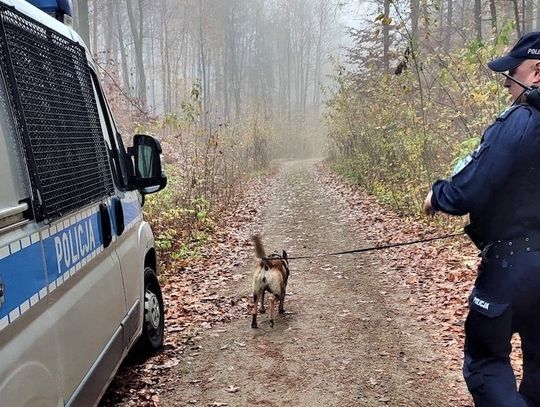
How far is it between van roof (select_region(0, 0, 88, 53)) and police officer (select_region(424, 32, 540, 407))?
2119 millimetres

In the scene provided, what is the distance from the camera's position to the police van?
6.15 feet

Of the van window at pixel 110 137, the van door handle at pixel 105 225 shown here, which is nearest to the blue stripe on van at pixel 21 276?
the van door handle at pixel 105 225

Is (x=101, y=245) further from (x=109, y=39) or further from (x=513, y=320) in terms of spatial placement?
(x=109, y=39)

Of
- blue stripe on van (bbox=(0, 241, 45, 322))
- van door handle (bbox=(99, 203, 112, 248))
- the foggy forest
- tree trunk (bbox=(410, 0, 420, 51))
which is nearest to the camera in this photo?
blue stripe on van (bbox=(0, 241, 45, 322))

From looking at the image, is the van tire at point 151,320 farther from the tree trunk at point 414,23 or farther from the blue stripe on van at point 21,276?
the tree trunk at point 414,23

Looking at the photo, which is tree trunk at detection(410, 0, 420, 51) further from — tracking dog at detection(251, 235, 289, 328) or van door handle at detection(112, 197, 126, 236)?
van door handle at detection(112, 197, 126, 236)

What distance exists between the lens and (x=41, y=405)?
1939mm

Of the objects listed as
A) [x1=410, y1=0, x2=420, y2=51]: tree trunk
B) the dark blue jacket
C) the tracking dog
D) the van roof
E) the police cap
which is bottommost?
the tracking dog

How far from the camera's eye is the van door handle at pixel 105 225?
3094 millimetres

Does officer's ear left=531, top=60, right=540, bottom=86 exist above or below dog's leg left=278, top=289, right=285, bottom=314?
above

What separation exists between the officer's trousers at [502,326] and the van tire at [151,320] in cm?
286

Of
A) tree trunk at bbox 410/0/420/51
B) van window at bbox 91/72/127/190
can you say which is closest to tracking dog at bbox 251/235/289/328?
van window at bbox 91/72/127/190

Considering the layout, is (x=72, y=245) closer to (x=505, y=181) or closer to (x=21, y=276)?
(x=21, y=276)

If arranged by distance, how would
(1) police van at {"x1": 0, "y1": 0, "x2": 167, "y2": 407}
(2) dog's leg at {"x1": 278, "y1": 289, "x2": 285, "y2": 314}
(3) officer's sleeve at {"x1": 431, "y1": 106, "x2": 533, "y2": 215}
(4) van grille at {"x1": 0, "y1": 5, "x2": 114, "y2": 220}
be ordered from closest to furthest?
(1) police van at {"x1": 0, "y1": 0, "x2": 167, "y2": 407} → (4) van grille at {"x1": 0, "y1": 5, "x2": 114, "y2": 220} → (3) officer's sleeve at {"x1": 431, "y1": 106, "x2": 533, "y2": 215} → (2) dog's leg at {"x1": 278, "y1": 289, "x2": 285, "y2": 314}
